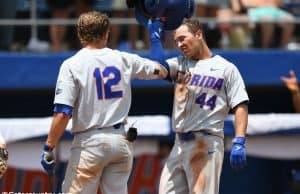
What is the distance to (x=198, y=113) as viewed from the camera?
7301mm

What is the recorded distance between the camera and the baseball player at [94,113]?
21.7 feet

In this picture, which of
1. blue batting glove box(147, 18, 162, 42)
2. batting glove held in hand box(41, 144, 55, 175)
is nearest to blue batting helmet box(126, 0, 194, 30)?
Result: blue batting glove box(147, 18, 162, 42)

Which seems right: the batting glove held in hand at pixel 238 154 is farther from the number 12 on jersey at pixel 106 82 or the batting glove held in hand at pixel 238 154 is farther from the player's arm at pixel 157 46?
the number 12 on jersey at pixel 106 82

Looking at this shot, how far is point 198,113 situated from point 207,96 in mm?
153

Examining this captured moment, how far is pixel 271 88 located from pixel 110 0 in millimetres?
2261

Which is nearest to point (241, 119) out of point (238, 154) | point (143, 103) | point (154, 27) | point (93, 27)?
point (238, 154)

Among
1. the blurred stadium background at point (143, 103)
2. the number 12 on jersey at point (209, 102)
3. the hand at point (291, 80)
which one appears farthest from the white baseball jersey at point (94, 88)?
the hand at point (291, 80)

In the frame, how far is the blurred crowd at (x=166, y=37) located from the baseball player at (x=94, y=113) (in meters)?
4.23

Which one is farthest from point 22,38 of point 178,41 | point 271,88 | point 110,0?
point 178,41

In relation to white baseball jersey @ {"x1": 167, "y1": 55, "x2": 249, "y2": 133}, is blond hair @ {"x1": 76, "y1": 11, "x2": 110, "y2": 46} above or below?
above

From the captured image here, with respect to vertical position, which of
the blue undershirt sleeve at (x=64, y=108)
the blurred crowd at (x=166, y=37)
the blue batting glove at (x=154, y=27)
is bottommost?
the blurred crowd at (x=166, y=37)

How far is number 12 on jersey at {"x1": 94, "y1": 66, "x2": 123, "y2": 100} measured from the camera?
261 inches

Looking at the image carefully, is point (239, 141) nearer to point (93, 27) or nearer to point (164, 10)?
point (164, 10)

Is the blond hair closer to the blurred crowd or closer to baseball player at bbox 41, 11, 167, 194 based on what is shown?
baseball player at bbox 41, 11, 167, 194
